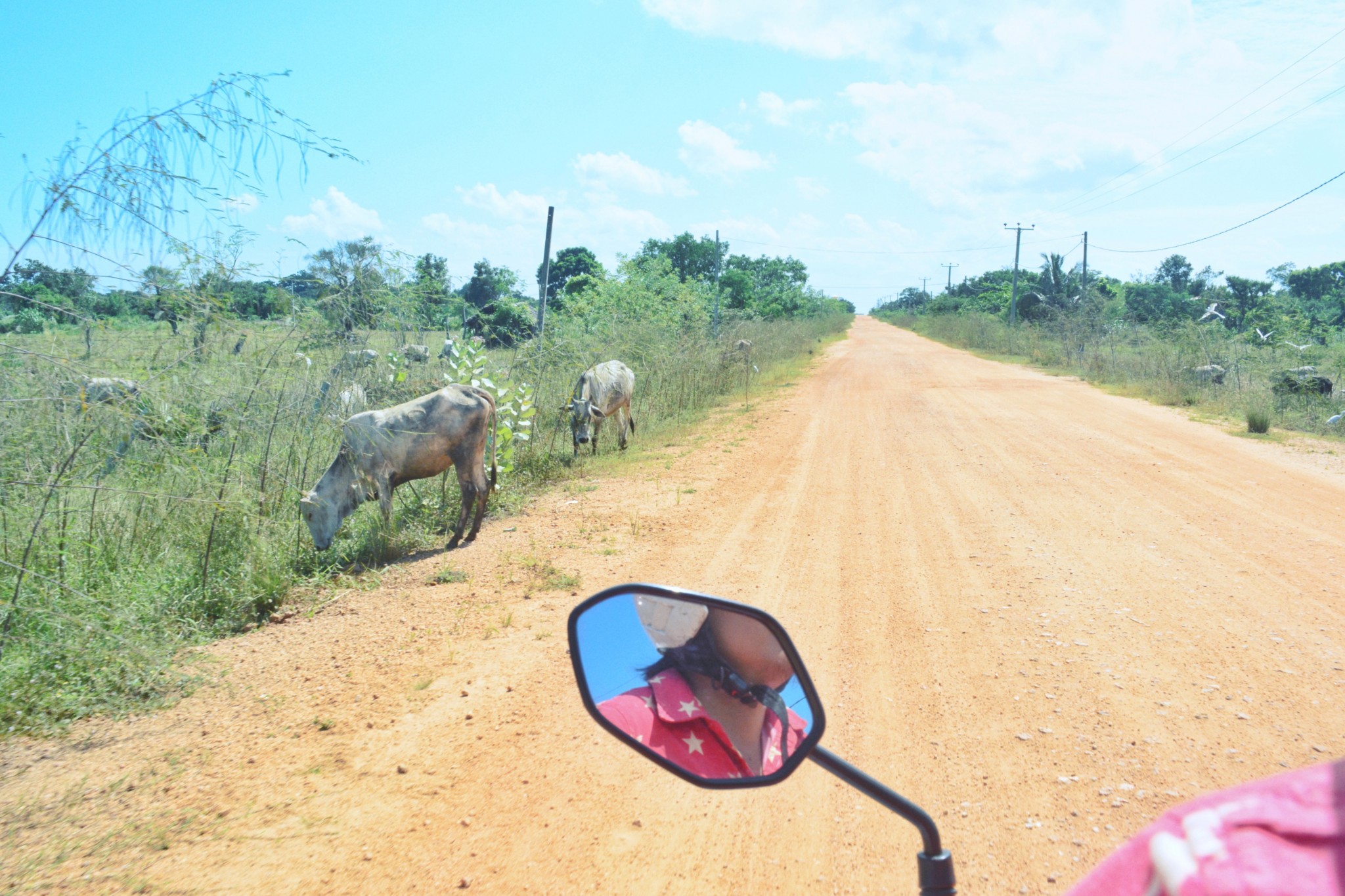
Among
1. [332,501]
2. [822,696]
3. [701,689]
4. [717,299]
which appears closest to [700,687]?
[701,689]

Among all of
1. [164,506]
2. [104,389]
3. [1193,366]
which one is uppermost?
[1193,366]

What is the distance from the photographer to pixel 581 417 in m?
11.4

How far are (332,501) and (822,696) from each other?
4701 millimetres

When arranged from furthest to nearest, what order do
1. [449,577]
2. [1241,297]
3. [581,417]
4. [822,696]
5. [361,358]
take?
[1241,297] < [581,417] < [361,358] < [449,577] < [822,696]

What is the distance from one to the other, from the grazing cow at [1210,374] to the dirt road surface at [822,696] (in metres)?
9.52

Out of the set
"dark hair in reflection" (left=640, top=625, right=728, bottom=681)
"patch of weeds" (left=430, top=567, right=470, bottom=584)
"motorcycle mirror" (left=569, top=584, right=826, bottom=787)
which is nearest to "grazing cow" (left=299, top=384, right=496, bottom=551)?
"patch of weeds" (left=430, top=567, right=470, bottom=584)

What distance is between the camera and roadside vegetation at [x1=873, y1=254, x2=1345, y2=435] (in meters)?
14.5

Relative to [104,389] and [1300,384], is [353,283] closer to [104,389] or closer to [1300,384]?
[104,389]

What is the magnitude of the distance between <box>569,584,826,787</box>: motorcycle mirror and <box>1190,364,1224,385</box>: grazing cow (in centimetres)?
1757

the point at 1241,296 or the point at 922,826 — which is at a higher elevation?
the point at 1241,296

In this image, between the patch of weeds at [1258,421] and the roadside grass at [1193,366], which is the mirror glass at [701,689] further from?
the roadside grass at [1193,366]

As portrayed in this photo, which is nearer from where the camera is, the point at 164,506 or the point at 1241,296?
the point at 164,506

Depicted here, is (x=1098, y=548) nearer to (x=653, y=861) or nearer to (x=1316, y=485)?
(x=1316, y=485)

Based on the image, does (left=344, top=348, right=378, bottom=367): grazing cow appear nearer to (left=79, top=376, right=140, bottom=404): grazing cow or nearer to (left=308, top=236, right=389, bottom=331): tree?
(left=308, top=236, right=389, bottom=331): tree
